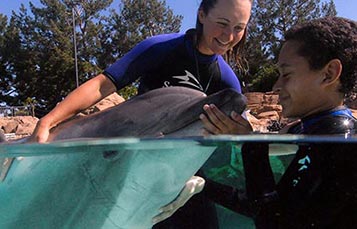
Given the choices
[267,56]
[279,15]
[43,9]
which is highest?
[43,9]

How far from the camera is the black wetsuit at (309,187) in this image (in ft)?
5.50

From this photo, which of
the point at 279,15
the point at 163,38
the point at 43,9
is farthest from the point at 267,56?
the point at 163,38

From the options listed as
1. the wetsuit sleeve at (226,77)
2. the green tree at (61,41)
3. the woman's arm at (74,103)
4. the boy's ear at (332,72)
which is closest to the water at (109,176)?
the woman's arm at (74,103)

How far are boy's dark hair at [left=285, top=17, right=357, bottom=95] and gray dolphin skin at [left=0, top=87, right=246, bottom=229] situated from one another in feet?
1.38

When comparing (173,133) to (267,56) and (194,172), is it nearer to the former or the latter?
(194,172)

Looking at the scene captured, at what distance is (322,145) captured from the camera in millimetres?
1815

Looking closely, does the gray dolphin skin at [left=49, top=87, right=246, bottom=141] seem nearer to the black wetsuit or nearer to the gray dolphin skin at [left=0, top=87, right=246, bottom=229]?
the gray dolphin skin at [left=0, top=87, right=246, bottom=229]

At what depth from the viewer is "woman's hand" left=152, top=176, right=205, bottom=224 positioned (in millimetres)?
1946

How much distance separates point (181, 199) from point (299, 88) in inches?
26.9

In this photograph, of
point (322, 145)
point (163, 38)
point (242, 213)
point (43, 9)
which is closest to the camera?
point (322, 145)

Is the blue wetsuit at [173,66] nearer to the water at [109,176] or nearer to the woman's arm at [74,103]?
the woman's arm at [74,103]

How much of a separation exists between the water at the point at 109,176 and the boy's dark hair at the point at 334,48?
37 centimetres

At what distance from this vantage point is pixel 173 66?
2.58 metres

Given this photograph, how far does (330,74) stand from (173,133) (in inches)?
28.3
